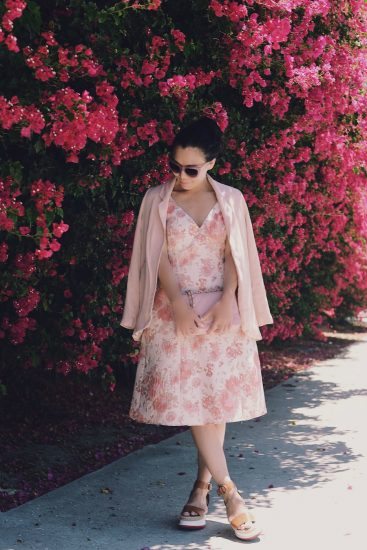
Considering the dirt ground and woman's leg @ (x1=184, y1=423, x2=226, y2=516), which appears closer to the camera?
woman's leg @ (x1=184, y1=423, x2=226, y2=516)

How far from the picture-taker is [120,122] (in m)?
5.63

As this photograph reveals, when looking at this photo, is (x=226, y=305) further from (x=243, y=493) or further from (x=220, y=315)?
(x=243, y=493)

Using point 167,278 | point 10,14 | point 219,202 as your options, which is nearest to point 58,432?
point 167,278

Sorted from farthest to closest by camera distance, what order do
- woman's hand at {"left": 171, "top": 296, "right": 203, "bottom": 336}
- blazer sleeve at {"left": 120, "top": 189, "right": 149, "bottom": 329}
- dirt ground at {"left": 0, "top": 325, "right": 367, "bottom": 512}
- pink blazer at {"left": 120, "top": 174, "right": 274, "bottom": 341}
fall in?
1. dirt ground at {"left": 0, "top": 325, "right": 367, "bottom": 512}
2. blazer sleeve at {"left": 120, "top": 189, "right": 149, "bottom": 329}
3. pink blazer at {"left": 120, "top": 174, "right": 274, "bottom": 341}
4. woman's hand at {"left": 171, "top": 296, "right": 203, "bottom": 336}

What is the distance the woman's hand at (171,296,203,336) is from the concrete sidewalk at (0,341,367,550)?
3.22 ft

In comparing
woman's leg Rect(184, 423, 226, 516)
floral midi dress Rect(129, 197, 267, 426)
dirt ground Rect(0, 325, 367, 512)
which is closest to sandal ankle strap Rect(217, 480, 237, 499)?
woman's leg Rect(184, 423, 226, 516)

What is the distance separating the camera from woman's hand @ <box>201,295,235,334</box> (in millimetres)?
4711

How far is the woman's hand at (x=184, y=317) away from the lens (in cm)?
468

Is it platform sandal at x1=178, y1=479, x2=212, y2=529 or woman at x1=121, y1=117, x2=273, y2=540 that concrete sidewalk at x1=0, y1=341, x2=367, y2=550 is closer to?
platform sandal at x1=178, y1=479, x2=212, y2=529

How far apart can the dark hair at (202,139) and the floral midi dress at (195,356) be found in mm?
261

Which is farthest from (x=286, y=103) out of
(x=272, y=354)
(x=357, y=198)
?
(x=272, y=354)

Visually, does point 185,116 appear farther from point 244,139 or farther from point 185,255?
point 185,255

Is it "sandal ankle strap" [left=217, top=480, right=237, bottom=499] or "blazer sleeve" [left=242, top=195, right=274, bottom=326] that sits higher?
"blazer sleeve" [left=242, top=195, right=274, bottom=326]

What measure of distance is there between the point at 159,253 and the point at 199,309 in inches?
12.8
